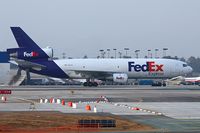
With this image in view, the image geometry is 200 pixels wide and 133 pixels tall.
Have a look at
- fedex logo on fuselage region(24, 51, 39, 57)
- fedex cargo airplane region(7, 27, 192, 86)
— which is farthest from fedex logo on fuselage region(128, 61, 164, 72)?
fedex logo on fuselage region(24, 51, 39, 57)

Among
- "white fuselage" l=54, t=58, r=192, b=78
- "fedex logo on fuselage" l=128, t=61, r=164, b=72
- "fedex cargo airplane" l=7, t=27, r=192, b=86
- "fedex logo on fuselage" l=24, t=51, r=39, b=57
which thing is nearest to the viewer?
"fedex logo on fuselage" l=24, t=51, r=39, b=57

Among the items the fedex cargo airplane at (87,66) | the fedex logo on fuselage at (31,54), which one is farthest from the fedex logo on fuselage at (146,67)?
the fedex logo on fuselage at (31,54)

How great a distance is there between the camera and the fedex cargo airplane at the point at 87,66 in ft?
339

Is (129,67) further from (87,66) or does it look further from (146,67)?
(87,66)

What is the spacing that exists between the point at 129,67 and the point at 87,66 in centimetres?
825

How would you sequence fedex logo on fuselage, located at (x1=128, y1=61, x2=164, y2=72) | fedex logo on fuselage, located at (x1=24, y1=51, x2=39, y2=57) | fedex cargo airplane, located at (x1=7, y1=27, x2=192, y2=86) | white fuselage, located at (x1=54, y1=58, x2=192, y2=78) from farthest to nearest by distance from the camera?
white fuselage, located at (x1=54, y1=58, x2=192, y2=78) → fedex cargo airplane, located at (x1=7, y1=27, x2=192, y2=86) → fedex logo on fuselage, located at (x1=128, y1=61, x2=164, y2=72) → fedex logo on fuselage, located at (x1=24, y1=51, x2=39, y2=57)

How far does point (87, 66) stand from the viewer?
106m

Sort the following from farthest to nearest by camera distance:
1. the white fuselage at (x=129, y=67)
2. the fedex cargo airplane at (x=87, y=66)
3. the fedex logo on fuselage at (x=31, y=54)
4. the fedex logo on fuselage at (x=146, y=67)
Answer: the white fuselage at (x=129, y=67)
the fedex cargo airplane at (x=87, y=66)
the fedex logo on fuselage at (x=146, y=67)
the fedex logo on fuselage at (x=31, y=54)

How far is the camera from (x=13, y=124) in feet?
100

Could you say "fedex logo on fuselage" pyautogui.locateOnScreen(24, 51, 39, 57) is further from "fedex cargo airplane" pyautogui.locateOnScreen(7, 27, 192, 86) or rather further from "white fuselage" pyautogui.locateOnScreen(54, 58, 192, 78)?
"white fuselage" pyautogui.locateOnScreen(54, 58, 192, 78)

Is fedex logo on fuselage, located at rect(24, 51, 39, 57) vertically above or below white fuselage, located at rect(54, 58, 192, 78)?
above

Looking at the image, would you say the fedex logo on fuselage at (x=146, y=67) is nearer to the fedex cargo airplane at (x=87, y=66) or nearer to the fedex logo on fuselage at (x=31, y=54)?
the fedex cargo airplane at (x=87, y=66)

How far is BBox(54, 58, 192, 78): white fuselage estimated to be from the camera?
103688 millimetres

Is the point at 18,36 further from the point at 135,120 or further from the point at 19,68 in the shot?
the point at 135,120
